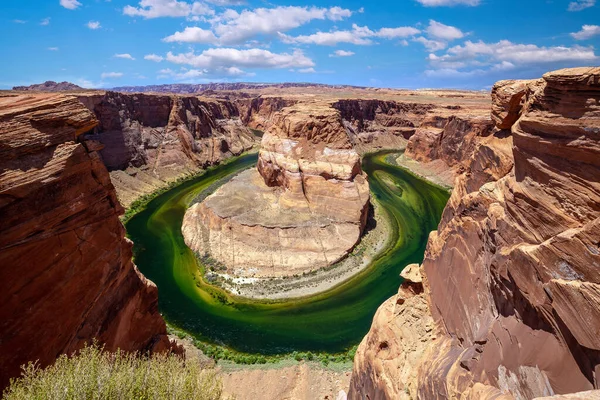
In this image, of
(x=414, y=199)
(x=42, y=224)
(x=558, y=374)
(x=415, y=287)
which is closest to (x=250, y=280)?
(x=415, y=287)

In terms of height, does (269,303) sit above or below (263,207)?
below

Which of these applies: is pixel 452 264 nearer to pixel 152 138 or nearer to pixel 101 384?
pixel 101 384

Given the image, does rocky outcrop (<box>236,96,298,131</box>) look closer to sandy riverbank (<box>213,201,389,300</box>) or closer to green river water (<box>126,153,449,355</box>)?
green river water (<box>126,153,449,355</box>)

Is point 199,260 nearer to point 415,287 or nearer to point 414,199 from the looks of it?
point 415,287

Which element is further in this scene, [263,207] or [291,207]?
[263,207]

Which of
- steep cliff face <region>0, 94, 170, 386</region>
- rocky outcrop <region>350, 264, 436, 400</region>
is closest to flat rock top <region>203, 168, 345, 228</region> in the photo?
rocky outcrop <region>350, 264, 436, 400</region>

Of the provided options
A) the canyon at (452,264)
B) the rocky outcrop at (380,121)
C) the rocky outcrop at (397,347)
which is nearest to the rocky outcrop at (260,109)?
the rocky outcrop at (380,121)

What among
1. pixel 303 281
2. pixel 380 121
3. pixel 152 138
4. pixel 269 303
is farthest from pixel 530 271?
pixel 380 121
